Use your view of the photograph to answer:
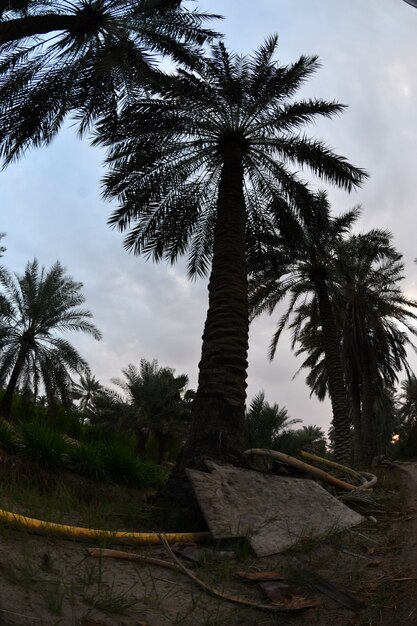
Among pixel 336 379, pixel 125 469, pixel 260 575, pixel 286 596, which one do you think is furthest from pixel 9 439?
pixel 336 379

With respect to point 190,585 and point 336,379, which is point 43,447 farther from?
point 336,379

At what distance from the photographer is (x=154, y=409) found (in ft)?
81.8

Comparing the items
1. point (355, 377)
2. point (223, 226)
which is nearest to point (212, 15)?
point (223, 226)

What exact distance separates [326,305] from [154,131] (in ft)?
31.8

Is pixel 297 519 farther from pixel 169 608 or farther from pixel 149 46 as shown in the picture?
pixel 149 46

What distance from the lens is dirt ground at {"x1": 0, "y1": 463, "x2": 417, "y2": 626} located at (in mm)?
2689

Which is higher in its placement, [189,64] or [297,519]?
[189,64]

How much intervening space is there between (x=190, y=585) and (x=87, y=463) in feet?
23.5

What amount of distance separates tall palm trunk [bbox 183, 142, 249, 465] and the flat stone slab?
0.91 meters

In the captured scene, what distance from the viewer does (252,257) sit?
13398 millimetres

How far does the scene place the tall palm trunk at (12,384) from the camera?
73.8ft

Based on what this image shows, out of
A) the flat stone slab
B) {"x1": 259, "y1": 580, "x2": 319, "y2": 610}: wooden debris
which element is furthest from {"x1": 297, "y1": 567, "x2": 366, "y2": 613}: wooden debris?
the flat stone slab

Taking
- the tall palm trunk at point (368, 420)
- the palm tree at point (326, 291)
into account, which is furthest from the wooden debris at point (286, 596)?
the tall palm trunk at point (368, 420)

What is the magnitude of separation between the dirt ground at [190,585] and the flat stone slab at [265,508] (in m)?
0.17
